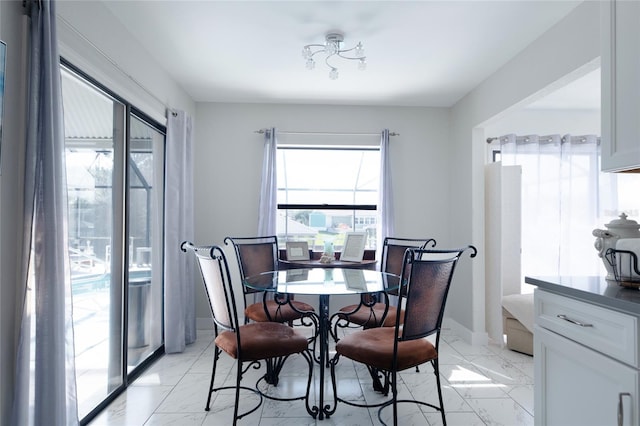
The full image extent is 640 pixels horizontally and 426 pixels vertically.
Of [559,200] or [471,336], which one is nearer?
[471,336]

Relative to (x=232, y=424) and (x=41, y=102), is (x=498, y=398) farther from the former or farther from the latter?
(x=41, y=102)

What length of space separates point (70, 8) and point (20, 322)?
62.0 inches

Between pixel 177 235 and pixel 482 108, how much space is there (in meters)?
3.08

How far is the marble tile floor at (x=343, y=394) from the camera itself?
2.24 metres

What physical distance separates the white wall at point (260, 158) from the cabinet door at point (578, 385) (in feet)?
8.95

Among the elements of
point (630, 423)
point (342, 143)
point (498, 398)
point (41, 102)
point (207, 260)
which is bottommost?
point (498, 398)

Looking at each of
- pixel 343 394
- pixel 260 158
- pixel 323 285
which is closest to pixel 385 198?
pixel 260 158

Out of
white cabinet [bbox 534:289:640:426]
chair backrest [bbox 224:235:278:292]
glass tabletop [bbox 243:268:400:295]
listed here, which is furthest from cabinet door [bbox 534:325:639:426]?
chair backrest [bbox 224:235:278:292]

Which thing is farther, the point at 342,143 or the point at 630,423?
the point at 342,143

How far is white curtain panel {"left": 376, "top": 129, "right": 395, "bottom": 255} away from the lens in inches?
159

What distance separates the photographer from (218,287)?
2141 mm

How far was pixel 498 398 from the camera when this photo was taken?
99.1 inches

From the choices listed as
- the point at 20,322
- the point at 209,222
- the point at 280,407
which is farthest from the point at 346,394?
the point at 209,222

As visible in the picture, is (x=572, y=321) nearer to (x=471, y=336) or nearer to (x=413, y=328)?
(x=413, y=328)
